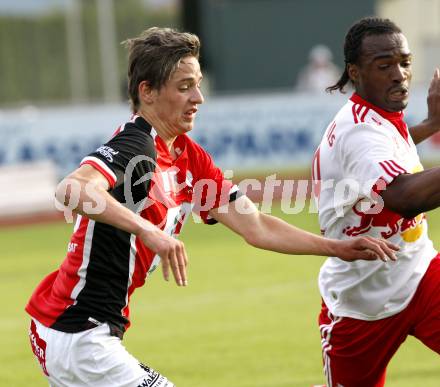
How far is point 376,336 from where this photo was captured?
5.84m

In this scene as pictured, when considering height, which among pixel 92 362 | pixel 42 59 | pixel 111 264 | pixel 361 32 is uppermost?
pixel 361 32

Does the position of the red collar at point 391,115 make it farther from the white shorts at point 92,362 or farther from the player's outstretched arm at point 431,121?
the white shorts at point 92,362

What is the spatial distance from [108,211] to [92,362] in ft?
2.52

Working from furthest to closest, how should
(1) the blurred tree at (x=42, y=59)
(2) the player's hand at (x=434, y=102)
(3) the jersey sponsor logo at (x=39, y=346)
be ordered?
(1) the blurred tree at (x=42, y=59) → (2) the player's hand at (x=434, y=102) → (3) the jersey sponsor logo at (x=39, y=346)

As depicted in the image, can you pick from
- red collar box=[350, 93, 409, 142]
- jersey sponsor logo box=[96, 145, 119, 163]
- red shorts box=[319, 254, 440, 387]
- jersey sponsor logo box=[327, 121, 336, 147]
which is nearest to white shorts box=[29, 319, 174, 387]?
jersey sponsor logo box=[96, 145, 119, 163]

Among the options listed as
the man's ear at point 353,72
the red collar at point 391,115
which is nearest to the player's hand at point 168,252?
the red collar at point 391,115

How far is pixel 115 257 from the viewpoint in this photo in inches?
190

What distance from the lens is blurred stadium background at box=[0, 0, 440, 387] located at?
8867 mm

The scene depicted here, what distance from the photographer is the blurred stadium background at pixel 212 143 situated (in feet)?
29.1

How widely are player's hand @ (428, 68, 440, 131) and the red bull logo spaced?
0.99m

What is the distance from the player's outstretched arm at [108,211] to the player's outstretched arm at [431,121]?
2637mm

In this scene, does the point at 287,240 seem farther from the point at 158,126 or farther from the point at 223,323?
the point at 223,323

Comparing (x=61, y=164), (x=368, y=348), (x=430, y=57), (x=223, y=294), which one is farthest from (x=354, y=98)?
(x=430, y=57)

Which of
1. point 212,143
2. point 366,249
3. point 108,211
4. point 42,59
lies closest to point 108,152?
point 108,211
